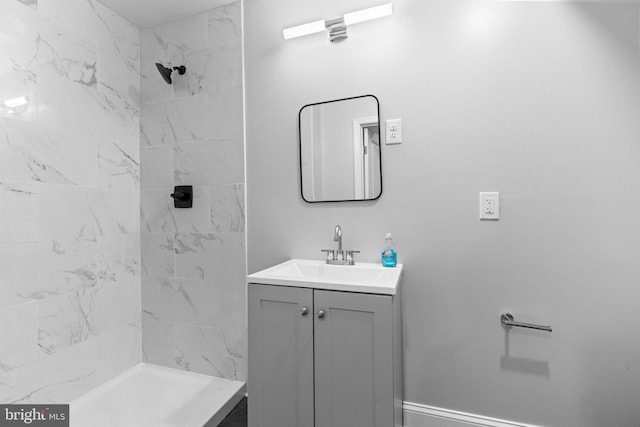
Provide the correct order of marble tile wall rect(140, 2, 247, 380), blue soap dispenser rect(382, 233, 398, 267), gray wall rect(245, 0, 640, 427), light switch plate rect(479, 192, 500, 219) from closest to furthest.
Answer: gray wall rect(245, 0, 640, 427) < light switch plate rect(479, 192, 500, 219) < blue soap dispenser rect(382, 233, 398, 267) < marble tile wall rect(140, 2, 247, 380)

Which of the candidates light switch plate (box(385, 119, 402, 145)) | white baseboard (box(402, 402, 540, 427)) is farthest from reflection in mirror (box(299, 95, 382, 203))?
white baseboard (box(402, 402, 540, 427))

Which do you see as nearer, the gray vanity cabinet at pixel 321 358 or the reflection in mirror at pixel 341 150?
the gray vanity cabinet at pixel 321 358

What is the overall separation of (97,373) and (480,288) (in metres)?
2.23

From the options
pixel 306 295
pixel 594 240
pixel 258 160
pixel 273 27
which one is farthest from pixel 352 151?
pixel 594 240

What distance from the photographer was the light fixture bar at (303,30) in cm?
165

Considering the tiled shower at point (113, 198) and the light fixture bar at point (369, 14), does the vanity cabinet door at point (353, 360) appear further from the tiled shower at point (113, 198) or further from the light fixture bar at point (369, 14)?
the light fixture bar at point (369, 14)

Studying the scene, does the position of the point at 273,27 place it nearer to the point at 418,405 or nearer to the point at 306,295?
the point at 306,295

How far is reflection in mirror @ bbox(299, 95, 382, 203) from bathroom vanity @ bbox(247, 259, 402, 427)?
53cm

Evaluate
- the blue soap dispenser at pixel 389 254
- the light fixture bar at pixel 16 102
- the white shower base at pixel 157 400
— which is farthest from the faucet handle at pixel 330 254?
the light fixture bar at pixel 16 102

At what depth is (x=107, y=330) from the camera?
75.1 inches

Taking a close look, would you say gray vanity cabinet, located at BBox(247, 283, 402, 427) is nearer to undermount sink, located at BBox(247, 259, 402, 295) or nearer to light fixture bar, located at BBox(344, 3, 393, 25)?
undermount sink, located at BBox(247, 259, 402, 295)

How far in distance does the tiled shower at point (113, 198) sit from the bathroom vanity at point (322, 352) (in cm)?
63

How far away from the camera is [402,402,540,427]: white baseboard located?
144 cm

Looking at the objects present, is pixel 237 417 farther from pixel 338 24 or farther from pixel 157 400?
pixel 338 24
